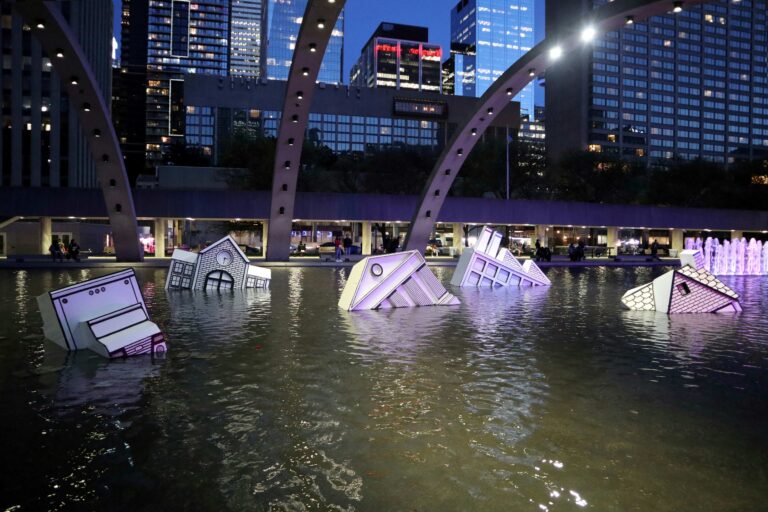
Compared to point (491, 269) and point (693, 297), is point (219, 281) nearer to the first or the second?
point (491, 269)

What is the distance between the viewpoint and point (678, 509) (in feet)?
12.1

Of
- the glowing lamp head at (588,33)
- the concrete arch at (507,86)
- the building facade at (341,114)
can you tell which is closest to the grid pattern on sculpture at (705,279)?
the concrete arch at (507,86)

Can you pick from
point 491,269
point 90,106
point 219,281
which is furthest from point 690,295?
point 90,106

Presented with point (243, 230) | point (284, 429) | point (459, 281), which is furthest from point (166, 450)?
point (243, 230)

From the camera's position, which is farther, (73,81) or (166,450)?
(73,81)

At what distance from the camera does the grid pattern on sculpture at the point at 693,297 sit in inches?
549

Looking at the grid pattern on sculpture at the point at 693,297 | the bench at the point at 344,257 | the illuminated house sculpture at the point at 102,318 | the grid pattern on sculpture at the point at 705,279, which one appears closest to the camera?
the illuminated house sculpture at the point at 102,318

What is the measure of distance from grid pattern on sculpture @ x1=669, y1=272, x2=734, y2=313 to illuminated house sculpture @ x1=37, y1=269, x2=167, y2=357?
38.4ft

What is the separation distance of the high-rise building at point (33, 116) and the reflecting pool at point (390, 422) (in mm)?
70421

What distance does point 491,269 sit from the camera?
21656 millimetres

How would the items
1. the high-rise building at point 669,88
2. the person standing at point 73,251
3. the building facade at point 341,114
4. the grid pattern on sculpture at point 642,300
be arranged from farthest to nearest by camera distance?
1. the high-rise building at point 669,88
2. the building facade at point 341,114
3. the person standing at point 73,251
4. the grid pattern on sculpture at point 642,300

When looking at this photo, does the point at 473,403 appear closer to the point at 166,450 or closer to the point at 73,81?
the point at 166,450

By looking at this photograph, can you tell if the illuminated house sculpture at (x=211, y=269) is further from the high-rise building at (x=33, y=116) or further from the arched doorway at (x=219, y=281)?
the high-rise building at (x=33, y=116)

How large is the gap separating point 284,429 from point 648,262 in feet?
145
